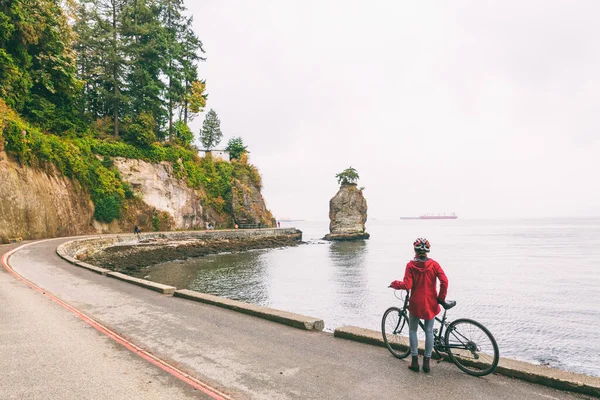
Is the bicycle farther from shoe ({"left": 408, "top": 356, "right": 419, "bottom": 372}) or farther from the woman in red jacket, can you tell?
shoe ({"left": 408, "top": 356, "right": 419, "bottom": 372})

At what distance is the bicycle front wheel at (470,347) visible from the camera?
16.5 feet

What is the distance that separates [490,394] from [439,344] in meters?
1.06

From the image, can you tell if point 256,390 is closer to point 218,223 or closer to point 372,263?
point 372,263

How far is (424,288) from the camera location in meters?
5.39

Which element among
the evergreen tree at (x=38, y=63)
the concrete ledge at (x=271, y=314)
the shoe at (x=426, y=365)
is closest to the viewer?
the shoe at (x=426, y=365)

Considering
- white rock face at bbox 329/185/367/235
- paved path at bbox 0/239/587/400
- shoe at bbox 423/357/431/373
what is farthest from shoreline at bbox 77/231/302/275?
white rock face at bbox 329/185/367/235

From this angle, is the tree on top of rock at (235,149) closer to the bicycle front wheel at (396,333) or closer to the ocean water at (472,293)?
the ocean water at (472,293)

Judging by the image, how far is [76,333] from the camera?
6719 millimetres

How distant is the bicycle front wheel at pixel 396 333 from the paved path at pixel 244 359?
0.20 meters

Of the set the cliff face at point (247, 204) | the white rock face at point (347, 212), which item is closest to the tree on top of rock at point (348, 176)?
the white rock face at point (347, 212)

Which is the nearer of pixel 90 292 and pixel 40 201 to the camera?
pixel 90 292

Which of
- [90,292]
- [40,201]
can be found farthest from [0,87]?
[90,292]

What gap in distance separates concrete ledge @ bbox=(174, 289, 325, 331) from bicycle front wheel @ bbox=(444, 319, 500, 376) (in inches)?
113

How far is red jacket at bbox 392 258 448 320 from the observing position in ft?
17.5
